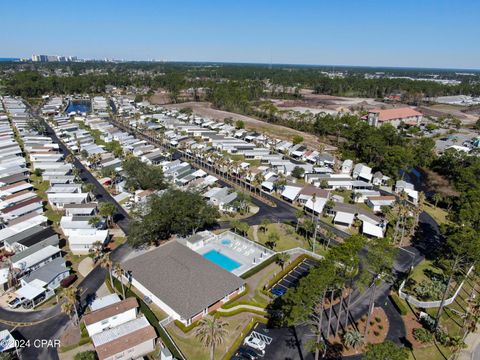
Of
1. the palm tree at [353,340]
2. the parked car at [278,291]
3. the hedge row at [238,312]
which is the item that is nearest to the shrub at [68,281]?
the hedge row at [238,312]

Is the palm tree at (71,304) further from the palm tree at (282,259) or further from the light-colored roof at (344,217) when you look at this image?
the light-colored roof at (344,217)

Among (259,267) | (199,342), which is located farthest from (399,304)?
(199,342)

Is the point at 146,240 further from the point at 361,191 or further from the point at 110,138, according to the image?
the point at 110,138

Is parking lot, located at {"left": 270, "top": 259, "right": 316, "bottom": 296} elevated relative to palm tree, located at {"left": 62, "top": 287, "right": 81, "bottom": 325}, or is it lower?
lower

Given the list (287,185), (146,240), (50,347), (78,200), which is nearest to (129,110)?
(78,200)

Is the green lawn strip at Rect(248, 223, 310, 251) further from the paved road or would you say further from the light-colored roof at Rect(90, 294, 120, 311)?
the paved road

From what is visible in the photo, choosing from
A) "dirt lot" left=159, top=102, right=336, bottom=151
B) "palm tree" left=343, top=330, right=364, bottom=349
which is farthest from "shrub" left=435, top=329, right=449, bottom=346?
"dirt lot" left=159, top=102, right=336, bottom=151

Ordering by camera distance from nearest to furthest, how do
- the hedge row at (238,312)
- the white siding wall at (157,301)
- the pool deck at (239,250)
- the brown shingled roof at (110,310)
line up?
the brown shingled roof at (110,310)
the white siding wall at (157,301)
the hedge row at (238,312)
the pool deck at (239,250)

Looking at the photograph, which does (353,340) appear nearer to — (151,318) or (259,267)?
(259,267)
